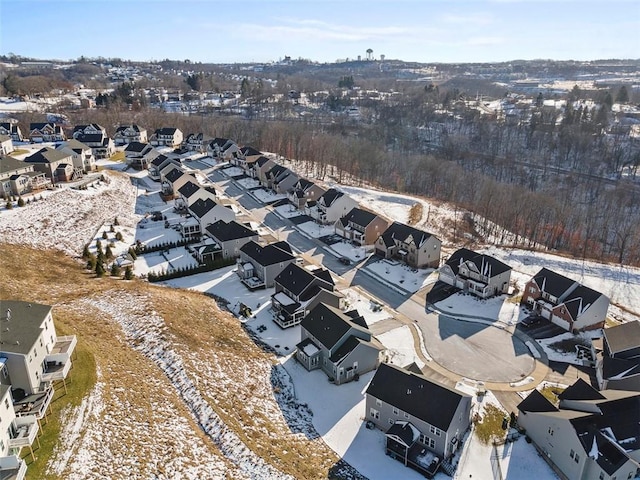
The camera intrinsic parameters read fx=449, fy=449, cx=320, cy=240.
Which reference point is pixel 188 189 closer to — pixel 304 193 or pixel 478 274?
pixel 304 193

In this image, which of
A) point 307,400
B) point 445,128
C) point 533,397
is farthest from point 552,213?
point 445,128

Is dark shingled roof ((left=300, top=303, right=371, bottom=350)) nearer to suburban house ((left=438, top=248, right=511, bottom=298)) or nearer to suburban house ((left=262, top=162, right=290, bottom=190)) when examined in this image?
suburban house ((left=438, top=248, right=511, bottom=298))

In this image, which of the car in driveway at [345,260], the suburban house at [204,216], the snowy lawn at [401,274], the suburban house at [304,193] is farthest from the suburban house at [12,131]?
the snowy lawn at [401,274]

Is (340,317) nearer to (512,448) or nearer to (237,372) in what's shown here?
(237,372)

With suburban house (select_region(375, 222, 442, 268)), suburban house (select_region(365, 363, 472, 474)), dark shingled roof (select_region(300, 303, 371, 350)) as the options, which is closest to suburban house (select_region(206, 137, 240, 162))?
suburban house (select_region(375, 222, 442, 268))

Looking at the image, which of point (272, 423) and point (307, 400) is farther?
point (307, 400)

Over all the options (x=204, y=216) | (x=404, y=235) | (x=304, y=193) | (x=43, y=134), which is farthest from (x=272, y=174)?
(x=43, y=134)
